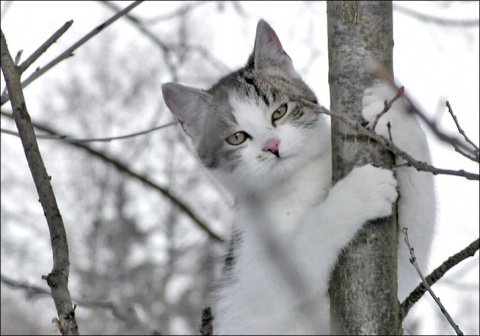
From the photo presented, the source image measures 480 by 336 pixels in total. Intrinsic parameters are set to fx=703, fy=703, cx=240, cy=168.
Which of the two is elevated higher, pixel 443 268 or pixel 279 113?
pixel 279 113

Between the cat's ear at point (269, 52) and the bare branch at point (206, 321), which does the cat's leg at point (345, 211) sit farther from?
the cat's ear at point (269, 52)

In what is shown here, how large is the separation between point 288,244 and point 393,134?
56 cm

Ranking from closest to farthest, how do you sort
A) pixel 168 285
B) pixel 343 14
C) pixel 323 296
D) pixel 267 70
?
pixel 343 14 < pixel 323 296 < pixel 267 70 < pixel 168 285

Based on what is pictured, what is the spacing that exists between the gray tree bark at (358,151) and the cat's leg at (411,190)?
0.15 meters

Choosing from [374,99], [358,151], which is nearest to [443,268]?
[358,151]

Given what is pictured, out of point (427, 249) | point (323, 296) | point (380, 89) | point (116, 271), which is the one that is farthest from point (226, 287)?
point (116, 271)

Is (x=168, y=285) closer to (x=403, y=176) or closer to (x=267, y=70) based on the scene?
(x=267, y=70)

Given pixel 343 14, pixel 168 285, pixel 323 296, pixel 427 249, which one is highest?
pixel 168 285

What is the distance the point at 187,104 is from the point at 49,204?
1.63 meters

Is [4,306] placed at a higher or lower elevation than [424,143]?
higher

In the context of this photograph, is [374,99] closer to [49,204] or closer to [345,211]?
[345,211]

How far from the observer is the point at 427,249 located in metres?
2.84

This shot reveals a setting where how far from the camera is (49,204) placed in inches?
71.0

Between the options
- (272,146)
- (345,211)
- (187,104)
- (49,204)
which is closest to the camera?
(49,204)
